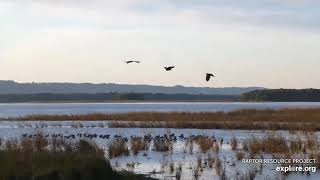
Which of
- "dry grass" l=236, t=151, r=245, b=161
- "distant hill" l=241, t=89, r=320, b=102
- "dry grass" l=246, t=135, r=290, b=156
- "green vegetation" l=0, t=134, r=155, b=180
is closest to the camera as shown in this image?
"green vegetation" l=0, t=134, r=155, b=180

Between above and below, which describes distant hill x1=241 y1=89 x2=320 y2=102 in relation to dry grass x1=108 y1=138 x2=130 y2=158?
above

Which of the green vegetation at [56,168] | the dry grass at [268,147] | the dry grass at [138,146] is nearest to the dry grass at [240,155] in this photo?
the dry grass at [268,147]

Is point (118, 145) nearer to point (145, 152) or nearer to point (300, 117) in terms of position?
point (145, 152)

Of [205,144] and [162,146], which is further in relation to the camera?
[162,146]

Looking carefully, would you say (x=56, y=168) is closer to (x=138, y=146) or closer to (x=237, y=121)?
(x=138, y=146)

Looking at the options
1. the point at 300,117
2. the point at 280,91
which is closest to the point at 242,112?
the point at 300,117

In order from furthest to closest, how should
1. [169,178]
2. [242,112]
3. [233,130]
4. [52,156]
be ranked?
1. [242,112]
2. [233,130]
3. [169,178]
4. [52,156]

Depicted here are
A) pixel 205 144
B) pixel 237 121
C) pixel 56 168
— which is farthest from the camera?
pixel 237 121

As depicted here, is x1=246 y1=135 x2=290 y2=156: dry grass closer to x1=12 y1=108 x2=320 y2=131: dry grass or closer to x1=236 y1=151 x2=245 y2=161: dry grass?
x1=236 y1=151 x2=245 y2=161: dry grass

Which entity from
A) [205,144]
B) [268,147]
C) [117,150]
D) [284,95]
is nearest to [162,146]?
[205,144]

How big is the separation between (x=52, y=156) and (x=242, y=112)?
4640 cm

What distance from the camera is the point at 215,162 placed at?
22109mm

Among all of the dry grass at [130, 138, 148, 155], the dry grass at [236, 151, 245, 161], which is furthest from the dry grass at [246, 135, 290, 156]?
the dry grass at [130, 138, 148, 155]

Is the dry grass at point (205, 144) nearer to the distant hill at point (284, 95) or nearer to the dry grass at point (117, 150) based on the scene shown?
the dry grass at point (117, 150)
